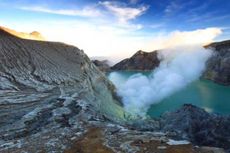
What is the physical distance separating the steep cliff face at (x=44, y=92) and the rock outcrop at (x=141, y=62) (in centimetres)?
13599

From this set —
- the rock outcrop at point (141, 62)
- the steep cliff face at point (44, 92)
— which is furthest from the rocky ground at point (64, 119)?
the rock outcrop at point (141, 62)

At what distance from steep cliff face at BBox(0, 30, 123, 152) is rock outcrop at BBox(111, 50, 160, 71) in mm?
135990

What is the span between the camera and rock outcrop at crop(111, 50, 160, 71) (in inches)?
7175

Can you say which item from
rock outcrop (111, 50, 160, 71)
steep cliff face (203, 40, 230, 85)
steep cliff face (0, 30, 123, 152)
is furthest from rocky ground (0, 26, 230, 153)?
rock outcrop (111, 50, 160, 71)

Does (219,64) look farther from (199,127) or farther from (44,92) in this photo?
(44,92)

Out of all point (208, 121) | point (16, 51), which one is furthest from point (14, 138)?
point (16, 51)

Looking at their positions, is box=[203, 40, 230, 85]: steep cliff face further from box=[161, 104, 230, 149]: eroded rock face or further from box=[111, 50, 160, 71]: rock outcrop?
box=[161, 104, 230, 149]: eroded rock face

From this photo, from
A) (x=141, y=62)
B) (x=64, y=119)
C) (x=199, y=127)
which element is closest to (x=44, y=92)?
(x=64, y=119)

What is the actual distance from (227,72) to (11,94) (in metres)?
98.9

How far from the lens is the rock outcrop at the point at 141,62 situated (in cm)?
18225

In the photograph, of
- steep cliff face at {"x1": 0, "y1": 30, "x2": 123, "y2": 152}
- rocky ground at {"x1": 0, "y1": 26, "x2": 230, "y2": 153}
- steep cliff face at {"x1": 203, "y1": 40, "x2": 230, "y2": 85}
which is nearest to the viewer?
rocky ground at {"x1": 0, "y1": 26, "x2": 230, "y2": 153}

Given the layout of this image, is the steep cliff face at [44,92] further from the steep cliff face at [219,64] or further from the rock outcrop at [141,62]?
the rock outcrop at [141,62]

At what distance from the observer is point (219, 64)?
383 ft

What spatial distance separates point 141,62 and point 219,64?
254 feet
